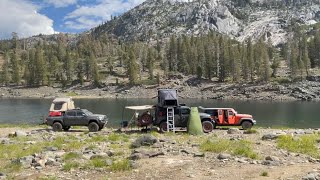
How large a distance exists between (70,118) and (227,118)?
16243 millimetres

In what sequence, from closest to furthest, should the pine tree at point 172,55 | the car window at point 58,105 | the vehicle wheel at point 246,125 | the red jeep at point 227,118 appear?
the red jeep at point 227,118 → the vehicle wheel at point 246,125 → the car window at point 58,105 → the pine tree at point 172,55

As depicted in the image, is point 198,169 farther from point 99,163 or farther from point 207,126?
point 207,126

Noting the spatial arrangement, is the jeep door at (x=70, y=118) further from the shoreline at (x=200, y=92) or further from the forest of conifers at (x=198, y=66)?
the forest of conifers at (x=198, y=66)

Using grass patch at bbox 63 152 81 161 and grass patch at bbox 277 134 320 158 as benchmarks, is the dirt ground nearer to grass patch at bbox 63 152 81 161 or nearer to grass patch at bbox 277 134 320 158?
grass patch at bbox 277 134 320 158

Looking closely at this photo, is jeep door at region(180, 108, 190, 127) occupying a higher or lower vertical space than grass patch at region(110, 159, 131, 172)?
higher

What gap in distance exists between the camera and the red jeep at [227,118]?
38969 millimetres

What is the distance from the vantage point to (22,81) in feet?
625

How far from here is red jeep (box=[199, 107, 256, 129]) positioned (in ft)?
128

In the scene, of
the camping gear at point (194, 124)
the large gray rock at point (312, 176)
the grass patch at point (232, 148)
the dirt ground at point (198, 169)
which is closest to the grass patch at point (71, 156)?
the dirt ground at point (198, 169)

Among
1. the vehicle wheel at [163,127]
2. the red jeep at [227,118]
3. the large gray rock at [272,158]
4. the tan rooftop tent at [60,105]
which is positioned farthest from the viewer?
the tan rooftop tent at [60,105]

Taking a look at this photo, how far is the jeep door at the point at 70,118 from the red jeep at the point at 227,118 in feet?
42.9

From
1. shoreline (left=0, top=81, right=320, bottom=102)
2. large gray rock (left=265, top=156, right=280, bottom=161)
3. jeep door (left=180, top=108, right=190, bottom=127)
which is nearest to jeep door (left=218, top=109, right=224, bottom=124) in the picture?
jeep door (left=180, top=108, right=190, bottom=127)

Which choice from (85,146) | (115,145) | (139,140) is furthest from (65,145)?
(139,140)

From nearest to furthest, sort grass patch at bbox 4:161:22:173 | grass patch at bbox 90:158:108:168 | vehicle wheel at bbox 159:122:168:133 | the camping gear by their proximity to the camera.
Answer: grass patch at bbox 4:161:22:173 → grass patch at bbox 90:158:108:168 → the camping gear → vehicle wheel at bbox 159:122:168:133
